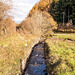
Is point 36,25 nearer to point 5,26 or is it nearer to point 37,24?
point 37,24

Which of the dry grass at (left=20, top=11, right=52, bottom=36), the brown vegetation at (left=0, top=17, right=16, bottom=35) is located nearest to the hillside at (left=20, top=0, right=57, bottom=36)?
the dry grass at (left=20, top=11, right=52, bottom=36)

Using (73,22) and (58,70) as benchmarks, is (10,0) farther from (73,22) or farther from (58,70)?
(73,22)

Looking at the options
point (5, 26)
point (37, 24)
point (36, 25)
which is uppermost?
point (5, 26)

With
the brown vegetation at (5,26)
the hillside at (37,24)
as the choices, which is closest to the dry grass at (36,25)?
the hillside at (37,24)

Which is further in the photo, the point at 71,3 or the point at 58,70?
the point at 71,3

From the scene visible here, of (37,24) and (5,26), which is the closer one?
(5,26)

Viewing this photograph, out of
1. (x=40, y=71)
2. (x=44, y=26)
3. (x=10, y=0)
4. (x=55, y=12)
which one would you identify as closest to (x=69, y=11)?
(x=55, y=12)

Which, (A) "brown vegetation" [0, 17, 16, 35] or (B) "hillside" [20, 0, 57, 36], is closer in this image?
(A) "brown vegetation" [0, 17, 16, 35]

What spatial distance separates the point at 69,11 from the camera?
1735 inches

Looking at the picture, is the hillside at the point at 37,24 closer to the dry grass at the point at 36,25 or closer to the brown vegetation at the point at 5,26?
the dry grass at the point at 36,25

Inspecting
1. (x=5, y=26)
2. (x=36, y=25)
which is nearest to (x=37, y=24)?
(x=36, y=25)

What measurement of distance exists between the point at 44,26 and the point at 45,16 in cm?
449

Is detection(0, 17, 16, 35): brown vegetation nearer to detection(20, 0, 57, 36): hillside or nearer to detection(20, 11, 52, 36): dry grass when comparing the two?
detection(20, 11, 52, 36): dry grass

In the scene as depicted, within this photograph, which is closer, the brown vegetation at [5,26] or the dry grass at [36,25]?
the brown vegetation at [5,26]
